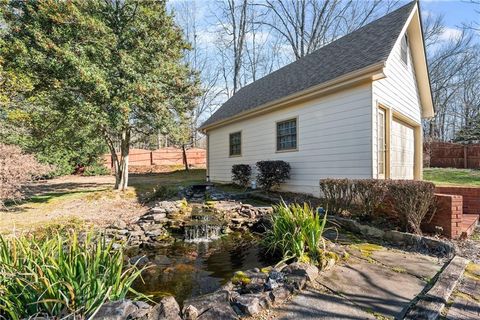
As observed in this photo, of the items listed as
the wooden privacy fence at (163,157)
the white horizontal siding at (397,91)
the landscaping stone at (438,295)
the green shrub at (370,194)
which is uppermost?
the white horizontal siding at (397,91)

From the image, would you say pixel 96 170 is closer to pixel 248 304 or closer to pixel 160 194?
pixel 160 194

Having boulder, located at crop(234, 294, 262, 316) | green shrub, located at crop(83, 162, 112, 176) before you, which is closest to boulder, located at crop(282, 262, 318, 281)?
boulder, located at crop(234, 294, 262, 316)

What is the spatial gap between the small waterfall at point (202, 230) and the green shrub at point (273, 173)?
294 cm

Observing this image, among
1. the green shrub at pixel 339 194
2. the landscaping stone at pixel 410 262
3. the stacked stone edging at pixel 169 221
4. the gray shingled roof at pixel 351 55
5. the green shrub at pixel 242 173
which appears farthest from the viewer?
the green shrub at pixel 242 173

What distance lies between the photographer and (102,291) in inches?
92.0

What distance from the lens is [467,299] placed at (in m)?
2.81

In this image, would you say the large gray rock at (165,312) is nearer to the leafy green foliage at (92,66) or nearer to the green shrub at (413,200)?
the green shrub at (413,200)

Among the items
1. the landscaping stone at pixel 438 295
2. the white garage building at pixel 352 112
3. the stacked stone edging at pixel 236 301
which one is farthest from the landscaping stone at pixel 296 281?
the white garage building at pixel 352 112

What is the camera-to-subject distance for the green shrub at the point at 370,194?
524 cm

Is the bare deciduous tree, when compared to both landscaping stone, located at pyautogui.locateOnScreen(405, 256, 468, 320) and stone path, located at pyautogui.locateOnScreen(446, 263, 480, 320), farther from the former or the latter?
stone path, located at pyautogui.locateOnScreen(446, 263, 480, 320)

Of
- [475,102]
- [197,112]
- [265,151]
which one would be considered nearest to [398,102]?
[265,151]

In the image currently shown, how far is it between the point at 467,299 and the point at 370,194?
2753mm

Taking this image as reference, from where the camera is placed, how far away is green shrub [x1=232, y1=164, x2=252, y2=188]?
11367 mm

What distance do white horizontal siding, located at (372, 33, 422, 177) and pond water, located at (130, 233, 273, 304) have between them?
4.02 m
